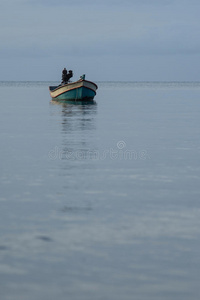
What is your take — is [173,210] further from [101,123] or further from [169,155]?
[101,123]

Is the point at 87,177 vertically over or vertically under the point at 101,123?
under

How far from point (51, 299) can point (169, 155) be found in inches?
435

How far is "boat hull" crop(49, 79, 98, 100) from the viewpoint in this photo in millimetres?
47344

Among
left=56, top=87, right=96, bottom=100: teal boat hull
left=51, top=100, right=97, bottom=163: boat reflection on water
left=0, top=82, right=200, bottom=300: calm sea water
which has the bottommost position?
left=0, top=82, right=200, bottom=300: calm sea water

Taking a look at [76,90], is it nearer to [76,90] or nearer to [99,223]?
[76,90]

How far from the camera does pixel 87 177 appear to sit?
12.7 metres

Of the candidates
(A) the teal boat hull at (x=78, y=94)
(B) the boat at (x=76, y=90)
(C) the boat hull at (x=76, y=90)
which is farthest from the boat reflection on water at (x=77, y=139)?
(A) the teal boat hull at (x=78, y=94)

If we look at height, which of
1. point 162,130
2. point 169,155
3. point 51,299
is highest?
point 162,130

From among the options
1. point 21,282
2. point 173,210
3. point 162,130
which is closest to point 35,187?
point 173,210

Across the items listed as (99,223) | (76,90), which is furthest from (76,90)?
(99,223)

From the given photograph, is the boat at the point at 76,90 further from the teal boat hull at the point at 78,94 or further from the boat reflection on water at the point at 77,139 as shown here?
the boat reflection on water at the point at 77,139

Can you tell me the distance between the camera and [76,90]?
48.2 meters

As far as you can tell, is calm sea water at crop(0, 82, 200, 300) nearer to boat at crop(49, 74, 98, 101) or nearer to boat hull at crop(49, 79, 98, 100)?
boat at crop(49, 74, 98, 101)

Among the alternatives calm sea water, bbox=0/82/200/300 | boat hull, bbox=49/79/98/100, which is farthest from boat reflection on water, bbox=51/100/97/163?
boat hull, bbox=49/79/98/100
